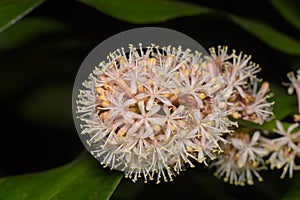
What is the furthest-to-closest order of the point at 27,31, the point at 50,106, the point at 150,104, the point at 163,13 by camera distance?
1. the point at 50,106
2. the point at 27,31
3. the point at 163,13
4. the point at 150,104

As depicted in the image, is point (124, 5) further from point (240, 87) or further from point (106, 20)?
point (106, 20)

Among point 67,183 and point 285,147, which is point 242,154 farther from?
point 67,183

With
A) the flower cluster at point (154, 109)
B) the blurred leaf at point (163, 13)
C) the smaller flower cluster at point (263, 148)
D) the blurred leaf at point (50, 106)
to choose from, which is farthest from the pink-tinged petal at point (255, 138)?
the blurred leaf at point (50, 106)

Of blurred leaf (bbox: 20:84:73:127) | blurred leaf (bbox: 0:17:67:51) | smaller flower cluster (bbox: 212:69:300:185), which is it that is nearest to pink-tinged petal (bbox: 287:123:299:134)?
smaller flower cluster (bbox: 212:69:300:185)

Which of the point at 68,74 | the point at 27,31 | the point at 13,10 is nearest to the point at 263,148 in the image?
the point at 13,10

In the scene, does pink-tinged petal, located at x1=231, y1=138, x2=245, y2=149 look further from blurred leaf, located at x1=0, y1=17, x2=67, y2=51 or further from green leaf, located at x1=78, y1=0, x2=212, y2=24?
blurred leaf, located at x1=0, y1=17, x2=67, y2=51

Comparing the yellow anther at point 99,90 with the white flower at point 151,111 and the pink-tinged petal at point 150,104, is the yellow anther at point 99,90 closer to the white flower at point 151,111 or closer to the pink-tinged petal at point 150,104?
the white flower at point 151,111

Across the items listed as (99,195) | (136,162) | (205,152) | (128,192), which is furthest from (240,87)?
(128,192)
